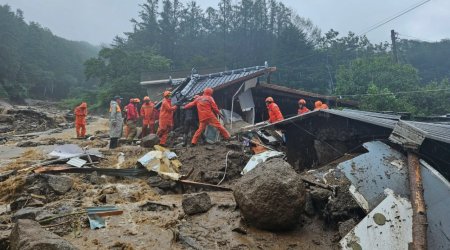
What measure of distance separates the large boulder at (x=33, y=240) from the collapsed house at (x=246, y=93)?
7633mm

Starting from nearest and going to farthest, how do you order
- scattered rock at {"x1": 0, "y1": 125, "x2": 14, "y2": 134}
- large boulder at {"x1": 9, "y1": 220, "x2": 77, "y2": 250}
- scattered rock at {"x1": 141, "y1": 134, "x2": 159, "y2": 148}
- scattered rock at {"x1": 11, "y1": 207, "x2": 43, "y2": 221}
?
large boulder at {"x1": 9, "y1": 220, "x2": 77, "y2": 250}
scattered rock at {"x1": 11, "y1": 207, "x2": 43, "y2": 221}
scattered rock at {"x1": 141, "y1": 134, "x2": 159, "y2": 148}
scattered rock at {"x1": 0, "y1": 125, "x2": 14, "y2": 134}

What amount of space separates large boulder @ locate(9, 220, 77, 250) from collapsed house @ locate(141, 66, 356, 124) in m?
7.63

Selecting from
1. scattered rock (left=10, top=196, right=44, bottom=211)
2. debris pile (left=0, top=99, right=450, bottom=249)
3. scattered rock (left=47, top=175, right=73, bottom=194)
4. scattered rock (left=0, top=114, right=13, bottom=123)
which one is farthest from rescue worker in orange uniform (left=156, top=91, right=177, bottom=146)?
scattered rock (left=0, top=114, right=13, bottom=123)

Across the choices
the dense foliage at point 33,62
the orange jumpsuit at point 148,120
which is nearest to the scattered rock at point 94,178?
the orange jumpsuit at point 148,120

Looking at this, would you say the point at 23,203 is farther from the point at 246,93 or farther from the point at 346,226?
the point at 246,93

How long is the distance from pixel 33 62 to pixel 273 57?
35.3 m

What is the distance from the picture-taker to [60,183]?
5559mm

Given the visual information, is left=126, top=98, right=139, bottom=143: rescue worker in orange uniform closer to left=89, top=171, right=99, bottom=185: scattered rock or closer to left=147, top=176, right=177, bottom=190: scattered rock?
left=89, top=171, right=99, bottom=185: scattered rock

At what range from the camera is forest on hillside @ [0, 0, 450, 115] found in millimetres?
20531

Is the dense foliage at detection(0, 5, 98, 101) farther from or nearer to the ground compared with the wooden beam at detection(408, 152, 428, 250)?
farther from the ground

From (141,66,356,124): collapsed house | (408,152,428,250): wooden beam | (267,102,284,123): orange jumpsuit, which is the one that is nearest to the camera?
(408,152,428,250): wooden beam

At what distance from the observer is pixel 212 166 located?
22.2ft

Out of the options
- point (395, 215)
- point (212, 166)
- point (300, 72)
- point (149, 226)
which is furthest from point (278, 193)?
point (300, 72)

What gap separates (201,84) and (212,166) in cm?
588
